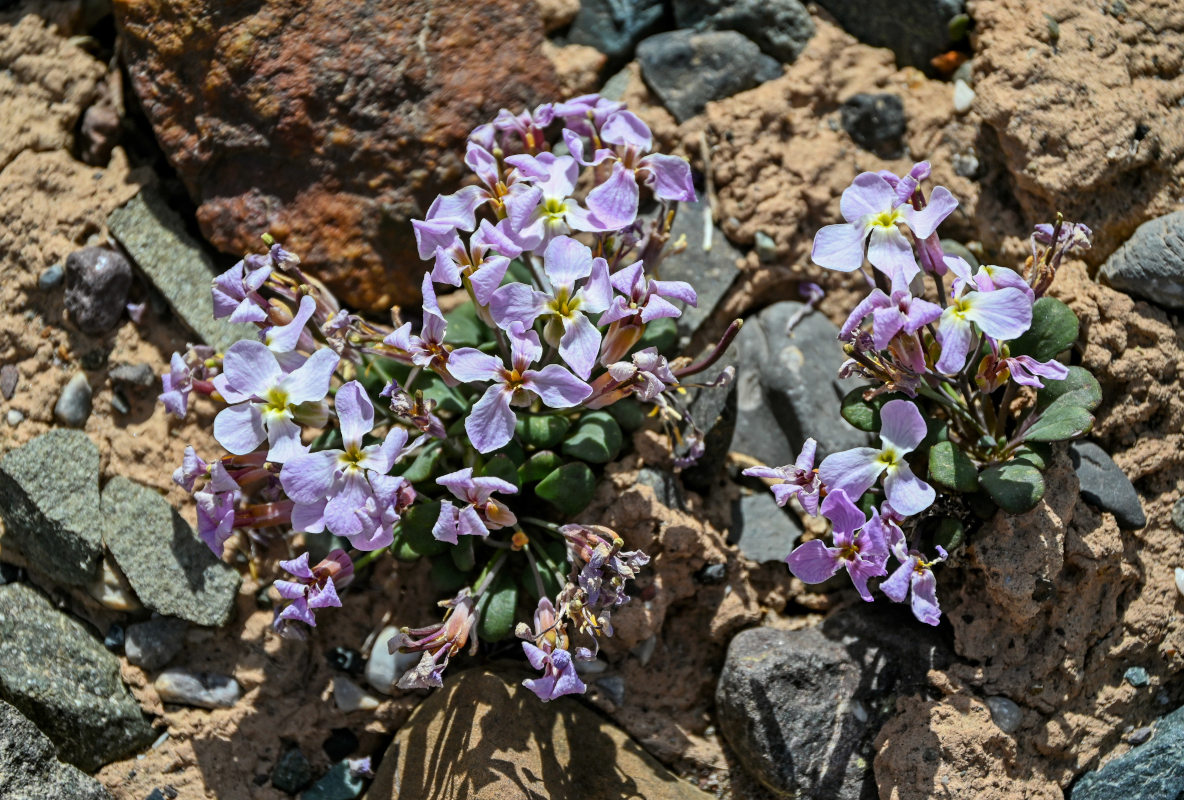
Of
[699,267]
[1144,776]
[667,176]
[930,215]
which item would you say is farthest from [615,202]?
[1144,776]

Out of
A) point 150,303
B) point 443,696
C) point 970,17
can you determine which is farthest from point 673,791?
point 970,17

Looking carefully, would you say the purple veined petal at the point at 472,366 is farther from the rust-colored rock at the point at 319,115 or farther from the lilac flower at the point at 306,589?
the rust-colored rock at the point at 319,115

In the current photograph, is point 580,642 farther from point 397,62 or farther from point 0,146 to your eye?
point 0,146

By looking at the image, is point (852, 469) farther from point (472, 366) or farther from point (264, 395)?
point (264, 395)

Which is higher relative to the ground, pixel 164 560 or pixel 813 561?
pixel 164 560

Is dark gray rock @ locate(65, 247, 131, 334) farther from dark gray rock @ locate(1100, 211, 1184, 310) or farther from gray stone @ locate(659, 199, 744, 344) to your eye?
dark gray rock @ locate(1100, 211, 1184, 310)


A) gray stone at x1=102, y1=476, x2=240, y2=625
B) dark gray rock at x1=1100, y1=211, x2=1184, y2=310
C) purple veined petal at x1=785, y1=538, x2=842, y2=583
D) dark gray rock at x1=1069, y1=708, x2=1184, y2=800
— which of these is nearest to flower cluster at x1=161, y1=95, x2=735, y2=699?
gray stone at x1=102, y1=476, x2=240, y2=625
